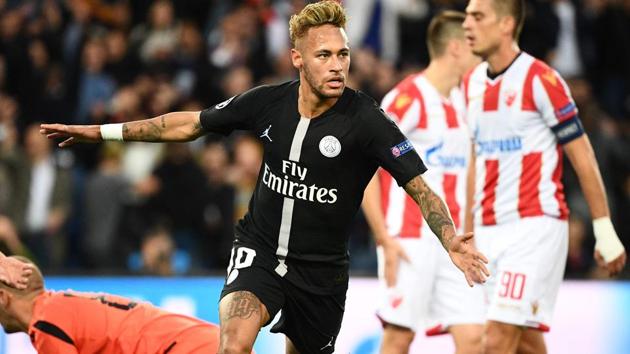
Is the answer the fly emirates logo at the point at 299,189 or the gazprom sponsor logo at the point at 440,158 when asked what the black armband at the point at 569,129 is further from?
the fly emirates logo at the point at 299,189

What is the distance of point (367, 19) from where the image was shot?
14305 millimetres

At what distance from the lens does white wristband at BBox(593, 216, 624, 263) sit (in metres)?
7.21

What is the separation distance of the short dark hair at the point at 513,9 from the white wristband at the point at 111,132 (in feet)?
8.34

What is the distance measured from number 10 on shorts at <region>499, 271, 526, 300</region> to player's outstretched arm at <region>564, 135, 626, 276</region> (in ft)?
1.54

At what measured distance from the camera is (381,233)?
26.7 ft

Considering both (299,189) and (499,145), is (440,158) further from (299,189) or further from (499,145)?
(299,189)

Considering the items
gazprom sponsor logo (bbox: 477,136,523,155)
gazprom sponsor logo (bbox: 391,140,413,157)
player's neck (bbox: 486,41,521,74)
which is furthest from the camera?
player's neck (bbox: 486,41,521,74)

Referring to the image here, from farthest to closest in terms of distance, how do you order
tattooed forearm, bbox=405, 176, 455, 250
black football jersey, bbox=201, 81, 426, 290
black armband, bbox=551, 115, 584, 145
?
black armband, bbox=551, 115, 584, 145, black football jersey, bbox=201, 81, 426, 290, tattooed forearm, bbox=405, 176, 455, 250

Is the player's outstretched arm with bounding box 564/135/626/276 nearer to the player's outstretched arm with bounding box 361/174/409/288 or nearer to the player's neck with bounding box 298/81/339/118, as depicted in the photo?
the player's outstretched arm with bounding box 361/174/409/288

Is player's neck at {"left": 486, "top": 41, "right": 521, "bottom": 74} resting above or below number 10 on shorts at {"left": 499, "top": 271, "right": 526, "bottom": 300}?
above

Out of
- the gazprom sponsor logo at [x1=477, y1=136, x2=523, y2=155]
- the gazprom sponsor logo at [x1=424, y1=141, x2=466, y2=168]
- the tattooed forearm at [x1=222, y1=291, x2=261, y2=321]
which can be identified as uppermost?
the gazprom sponsor logo at [x1=477, y1=136, x2=523, y2=155]

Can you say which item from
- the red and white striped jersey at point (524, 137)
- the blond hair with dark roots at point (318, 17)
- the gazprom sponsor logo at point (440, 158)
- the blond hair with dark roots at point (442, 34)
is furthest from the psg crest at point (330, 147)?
the blond hair with dark roots at point (442, 34)

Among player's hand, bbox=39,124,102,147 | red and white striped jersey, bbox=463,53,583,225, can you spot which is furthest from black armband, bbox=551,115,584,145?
player's hand, bbox=39,124,102,147

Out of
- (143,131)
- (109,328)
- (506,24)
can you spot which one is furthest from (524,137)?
(109,328)
